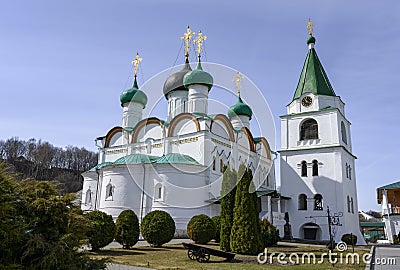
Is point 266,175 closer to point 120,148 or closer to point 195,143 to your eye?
point 195,143

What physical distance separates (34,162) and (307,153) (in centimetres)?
5057

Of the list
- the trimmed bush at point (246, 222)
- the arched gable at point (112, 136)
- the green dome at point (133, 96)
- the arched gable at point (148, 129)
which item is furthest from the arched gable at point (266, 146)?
the trimmed bush at point (246, 222)

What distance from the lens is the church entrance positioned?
21891 millimetres

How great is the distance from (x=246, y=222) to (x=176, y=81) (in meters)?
18.6

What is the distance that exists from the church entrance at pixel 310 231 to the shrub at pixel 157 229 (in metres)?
11.3

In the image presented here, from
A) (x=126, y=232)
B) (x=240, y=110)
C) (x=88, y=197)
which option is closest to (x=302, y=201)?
(x=240, y=110)

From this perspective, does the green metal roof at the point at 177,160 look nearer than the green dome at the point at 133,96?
Yes

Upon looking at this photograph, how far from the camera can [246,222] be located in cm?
1192

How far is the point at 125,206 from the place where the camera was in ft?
66.7

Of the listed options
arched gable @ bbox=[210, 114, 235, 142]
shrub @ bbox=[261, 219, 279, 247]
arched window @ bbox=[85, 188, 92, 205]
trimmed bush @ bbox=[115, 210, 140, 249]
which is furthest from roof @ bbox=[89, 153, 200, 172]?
trimmed bush @ bbox=[115, 210, 140, 249]

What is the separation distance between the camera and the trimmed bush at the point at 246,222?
11617mm

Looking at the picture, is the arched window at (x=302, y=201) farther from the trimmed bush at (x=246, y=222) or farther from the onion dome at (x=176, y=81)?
the onion dome at (x=176, y=81)

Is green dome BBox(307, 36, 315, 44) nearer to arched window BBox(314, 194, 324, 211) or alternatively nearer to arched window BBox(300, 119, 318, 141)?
arched window BBox(300, 119, 318, 141)

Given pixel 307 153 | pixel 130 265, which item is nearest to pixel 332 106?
pixel 307 153
